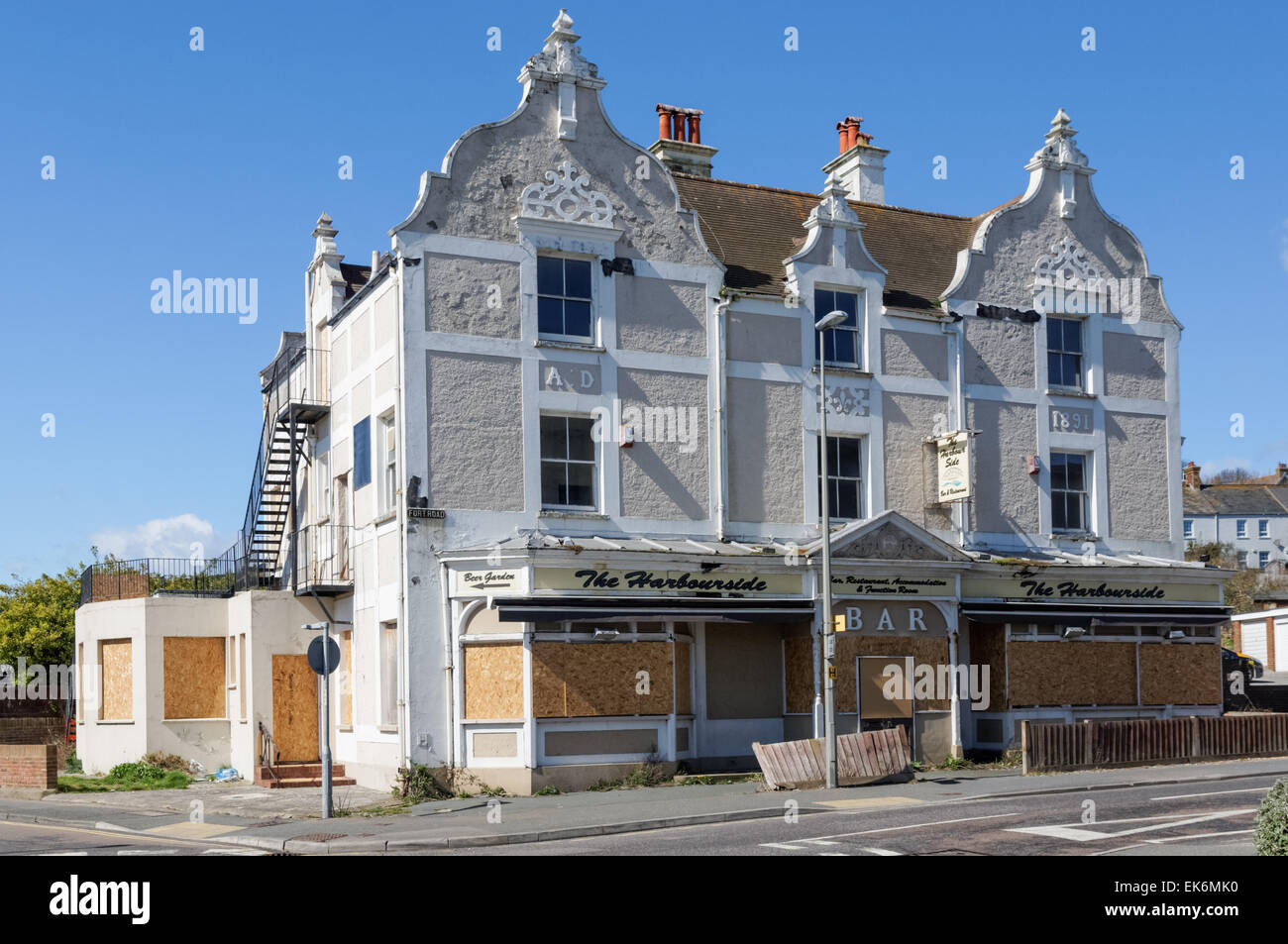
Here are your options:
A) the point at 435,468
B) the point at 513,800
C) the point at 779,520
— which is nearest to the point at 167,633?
the point at 435,468

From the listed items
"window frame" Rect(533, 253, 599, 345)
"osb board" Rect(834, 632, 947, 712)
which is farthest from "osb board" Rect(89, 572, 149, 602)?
"osb board" Rect(834, 632, 947, 712)

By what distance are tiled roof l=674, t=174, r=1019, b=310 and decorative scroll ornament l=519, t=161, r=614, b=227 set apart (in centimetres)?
269

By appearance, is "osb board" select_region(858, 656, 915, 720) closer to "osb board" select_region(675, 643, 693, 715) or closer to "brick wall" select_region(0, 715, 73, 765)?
"osb board" select_region(675, 643, 693, 715)

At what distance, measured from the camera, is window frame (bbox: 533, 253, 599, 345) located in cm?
2583

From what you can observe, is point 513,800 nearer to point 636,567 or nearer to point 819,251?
point 636,567

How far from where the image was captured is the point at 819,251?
28.5 metres

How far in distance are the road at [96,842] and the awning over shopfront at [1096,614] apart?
601 inches

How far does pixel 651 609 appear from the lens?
2428 cm

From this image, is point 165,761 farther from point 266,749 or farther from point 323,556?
point 323,556

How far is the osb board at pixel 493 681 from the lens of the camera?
2375cm

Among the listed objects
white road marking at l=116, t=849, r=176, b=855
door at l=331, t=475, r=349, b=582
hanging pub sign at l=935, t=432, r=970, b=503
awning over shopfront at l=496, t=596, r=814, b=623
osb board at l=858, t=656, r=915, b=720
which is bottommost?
white road marking at l=116, t=849, r=176, b=855

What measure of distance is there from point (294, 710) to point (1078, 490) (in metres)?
17.6

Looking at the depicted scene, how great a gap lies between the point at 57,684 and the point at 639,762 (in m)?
30.0

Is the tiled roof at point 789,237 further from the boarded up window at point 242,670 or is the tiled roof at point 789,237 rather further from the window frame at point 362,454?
the boarded up window at point 242,670
